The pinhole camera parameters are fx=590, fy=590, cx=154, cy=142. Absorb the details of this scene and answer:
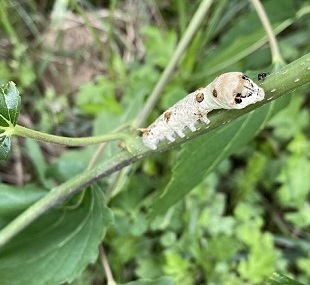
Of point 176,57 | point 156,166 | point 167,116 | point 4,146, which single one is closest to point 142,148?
point 167,116

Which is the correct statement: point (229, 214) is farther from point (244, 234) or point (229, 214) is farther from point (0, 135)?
point (0, 135)

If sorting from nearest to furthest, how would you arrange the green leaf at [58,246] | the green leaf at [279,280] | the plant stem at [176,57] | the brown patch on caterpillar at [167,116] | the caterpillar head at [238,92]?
the caterpillar head at [238,92] → the green leaf at [279,280] → the brown patch on caterpillar at [167,116] → the green leaf at [58,246] → the plant stem at [176,57]

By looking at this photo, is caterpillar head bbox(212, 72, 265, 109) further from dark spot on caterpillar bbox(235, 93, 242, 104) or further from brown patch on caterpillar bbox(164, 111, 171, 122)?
brown patch on caterpillar bbox(164, 111, 171, 122)

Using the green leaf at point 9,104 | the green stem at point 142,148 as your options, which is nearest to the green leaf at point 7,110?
the green leaf at point 9,104

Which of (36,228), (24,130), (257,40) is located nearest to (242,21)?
(257,40)

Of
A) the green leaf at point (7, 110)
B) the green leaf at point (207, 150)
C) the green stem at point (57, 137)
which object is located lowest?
the green leaf at point (207, 150)

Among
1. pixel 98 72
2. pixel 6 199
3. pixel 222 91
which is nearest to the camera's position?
pixel 222 91

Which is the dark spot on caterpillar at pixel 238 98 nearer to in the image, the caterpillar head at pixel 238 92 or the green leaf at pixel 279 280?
the caterpillar head at pixel 238 92

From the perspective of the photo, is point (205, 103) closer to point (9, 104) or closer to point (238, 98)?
point (238, 98)

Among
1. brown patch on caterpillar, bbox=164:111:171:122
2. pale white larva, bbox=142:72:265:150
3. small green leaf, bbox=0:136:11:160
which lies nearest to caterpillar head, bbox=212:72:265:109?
pale white larva, bbox=142:72:265:150
